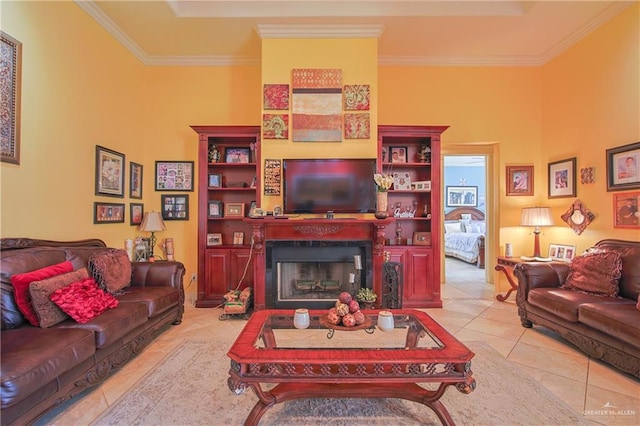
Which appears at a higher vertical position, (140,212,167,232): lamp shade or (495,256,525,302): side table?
(140,212,167,232): lamp shade

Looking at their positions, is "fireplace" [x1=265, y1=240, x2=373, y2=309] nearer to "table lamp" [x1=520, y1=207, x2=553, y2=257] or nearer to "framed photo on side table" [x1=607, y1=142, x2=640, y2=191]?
"table lamp" [x1=520, y1=207, x2=553, y2=257]

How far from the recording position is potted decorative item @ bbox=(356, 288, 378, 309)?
333 centimetres

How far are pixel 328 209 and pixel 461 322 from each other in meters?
2.07

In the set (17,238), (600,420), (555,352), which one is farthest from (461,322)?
(17,238)

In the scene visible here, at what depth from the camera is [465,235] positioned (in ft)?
23.4

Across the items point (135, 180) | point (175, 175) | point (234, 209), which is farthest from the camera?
point (175, 175)

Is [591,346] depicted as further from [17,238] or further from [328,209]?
[17,238]

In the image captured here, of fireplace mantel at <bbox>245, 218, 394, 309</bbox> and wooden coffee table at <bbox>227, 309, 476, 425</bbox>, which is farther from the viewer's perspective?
fireplace mantel at <bbox>245, 218, 394, 309</bbox>

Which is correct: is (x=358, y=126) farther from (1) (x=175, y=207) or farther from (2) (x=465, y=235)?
(2) (x=465, y=235)

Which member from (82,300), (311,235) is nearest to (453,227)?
(311,235)

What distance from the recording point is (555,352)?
2578 millimetres

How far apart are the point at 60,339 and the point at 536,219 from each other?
5.11 metres

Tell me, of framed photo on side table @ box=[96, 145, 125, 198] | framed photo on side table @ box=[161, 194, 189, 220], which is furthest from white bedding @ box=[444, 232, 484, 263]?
framed photo on side table @ box=[96, 145, 125, 198]

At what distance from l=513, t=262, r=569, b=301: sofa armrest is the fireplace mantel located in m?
1.57
